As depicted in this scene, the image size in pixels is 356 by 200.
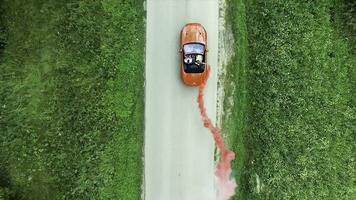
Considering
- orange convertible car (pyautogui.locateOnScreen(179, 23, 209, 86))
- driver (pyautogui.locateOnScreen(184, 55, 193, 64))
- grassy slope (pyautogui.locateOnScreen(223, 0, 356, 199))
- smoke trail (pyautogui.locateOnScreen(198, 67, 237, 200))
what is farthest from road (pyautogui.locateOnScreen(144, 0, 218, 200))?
grassy slope (pyautogui.locateOnScreen(223, 0, 356, 199))

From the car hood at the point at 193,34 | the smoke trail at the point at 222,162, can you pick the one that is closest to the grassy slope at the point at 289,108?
the smoke trail at the point at 222,162

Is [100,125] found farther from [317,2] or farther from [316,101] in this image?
[317,2]

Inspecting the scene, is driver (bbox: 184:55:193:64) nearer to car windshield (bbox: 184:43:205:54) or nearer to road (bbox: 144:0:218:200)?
car windshield (bbox: 184:43:205:54)

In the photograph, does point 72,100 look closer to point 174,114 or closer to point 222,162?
point 174,114

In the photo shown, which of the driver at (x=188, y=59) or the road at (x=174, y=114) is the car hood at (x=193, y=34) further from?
the driver at (x=188, y=59)

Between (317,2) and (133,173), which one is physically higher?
(317,2)

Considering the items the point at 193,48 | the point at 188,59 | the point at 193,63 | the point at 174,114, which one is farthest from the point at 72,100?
the point at 193,48

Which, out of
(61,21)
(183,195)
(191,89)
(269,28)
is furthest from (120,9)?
(183,195)
